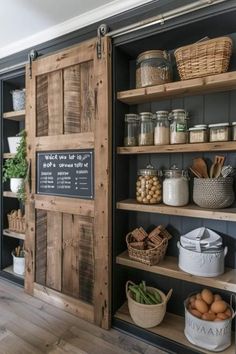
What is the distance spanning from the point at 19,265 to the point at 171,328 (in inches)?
60.8

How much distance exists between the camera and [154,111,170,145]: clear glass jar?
64.2 inches

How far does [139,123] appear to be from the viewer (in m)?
1.77

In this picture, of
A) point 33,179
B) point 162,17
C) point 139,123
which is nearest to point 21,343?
point 33,179

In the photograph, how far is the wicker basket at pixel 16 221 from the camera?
2393 mm

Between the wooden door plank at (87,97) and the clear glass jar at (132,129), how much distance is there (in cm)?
26

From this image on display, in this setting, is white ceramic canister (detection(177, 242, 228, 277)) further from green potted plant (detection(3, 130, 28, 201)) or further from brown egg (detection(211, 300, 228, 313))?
green potted plant (detection(3, 130, 28, 201))

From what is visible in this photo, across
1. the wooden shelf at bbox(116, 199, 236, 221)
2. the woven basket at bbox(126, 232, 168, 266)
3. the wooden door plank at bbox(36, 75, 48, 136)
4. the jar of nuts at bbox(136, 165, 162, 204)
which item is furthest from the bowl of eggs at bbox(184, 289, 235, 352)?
the wooden door plank at bbox(36, 75, 48, 136)

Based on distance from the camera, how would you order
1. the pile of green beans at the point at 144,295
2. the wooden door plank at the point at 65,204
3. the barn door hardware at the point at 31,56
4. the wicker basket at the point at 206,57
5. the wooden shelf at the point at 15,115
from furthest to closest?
1. the wooden shelf at the point at 15,115
2. the barn door hardware at the point at 31,56
3. the wooden door plank at the point at 65,204
4. the pile of green beans at the point at 144,295
5. the wicker basket at the point at 206,57

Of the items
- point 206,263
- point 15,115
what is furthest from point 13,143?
point 206,263

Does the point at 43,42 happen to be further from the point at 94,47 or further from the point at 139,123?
the point at 139,123

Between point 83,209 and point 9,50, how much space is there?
1.70m

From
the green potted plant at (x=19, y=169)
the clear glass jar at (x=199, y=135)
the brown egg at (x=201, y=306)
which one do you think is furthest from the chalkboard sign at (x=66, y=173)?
the brown egg at (x=201, y=306)

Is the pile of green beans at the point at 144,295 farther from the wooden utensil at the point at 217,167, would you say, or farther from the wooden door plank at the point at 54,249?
the wooden utensil at the point at 217,167

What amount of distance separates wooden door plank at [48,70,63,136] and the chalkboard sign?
200mm
